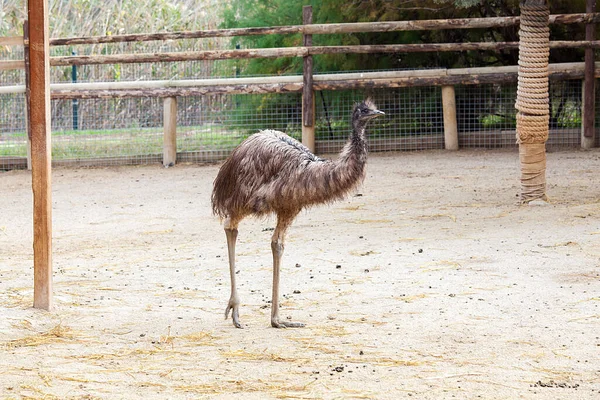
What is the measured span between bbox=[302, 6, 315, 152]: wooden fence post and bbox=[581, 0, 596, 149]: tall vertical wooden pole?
342cm

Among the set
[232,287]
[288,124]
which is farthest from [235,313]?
[288,124]

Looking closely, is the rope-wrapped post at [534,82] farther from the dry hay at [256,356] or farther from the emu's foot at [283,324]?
the dry hay at [256,356]

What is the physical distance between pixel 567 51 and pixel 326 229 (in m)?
6.11

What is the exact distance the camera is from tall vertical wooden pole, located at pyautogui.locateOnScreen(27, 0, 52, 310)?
17.5 feet

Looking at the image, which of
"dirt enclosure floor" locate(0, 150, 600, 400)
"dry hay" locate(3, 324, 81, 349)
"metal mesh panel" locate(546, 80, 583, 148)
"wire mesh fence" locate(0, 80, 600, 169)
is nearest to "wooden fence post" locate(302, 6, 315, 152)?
"wire mesh fence" locate(0, 80, 600, 169)

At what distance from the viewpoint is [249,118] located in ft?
42.0

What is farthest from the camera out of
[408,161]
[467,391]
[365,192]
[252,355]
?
[408,161]

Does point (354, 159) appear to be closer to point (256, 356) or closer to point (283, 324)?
point (283, 324)

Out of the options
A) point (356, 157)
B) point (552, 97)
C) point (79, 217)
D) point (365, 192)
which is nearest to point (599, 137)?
point (552, 97)

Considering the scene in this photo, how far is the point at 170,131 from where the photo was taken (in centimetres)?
1212

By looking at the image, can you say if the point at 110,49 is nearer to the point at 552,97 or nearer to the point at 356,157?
the point at 552,97

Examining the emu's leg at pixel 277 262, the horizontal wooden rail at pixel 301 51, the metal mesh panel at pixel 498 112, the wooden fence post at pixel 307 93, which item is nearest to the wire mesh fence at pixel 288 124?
the metal mesh panel at pixel 498 112

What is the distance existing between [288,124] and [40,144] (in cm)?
738

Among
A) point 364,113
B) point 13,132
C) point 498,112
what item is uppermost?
point 364,113
